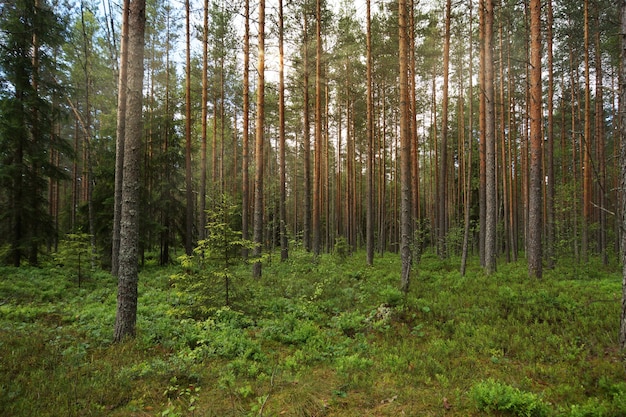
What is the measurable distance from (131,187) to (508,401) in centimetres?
713

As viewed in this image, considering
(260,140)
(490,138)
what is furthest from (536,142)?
(260,140)

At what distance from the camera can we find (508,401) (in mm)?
3818

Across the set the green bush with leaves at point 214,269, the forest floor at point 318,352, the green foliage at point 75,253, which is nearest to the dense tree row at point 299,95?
the green foliage at point 75,253

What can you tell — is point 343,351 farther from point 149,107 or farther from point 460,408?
point 149,107

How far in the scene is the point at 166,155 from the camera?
17.2 meters

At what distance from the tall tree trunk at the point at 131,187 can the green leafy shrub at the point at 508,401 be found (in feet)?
20.4

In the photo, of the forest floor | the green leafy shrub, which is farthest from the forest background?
the green leafy shrub

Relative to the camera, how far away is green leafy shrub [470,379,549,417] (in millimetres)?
3688

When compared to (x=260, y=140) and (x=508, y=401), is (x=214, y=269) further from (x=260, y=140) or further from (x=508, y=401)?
(x=508, y=401)

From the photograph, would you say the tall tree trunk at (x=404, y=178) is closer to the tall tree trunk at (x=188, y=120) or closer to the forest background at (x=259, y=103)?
the forest background at (x=259, y=103)

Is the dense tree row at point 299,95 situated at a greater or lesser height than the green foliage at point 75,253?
greater

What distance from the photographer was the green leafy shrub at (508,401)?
Result: 3.69m

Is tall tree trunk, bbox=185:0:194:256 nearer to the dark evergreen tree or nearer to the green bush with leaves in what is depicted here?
the dark evergreen tree

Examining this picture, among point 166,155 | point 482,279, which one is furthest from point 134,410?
point 166,155
